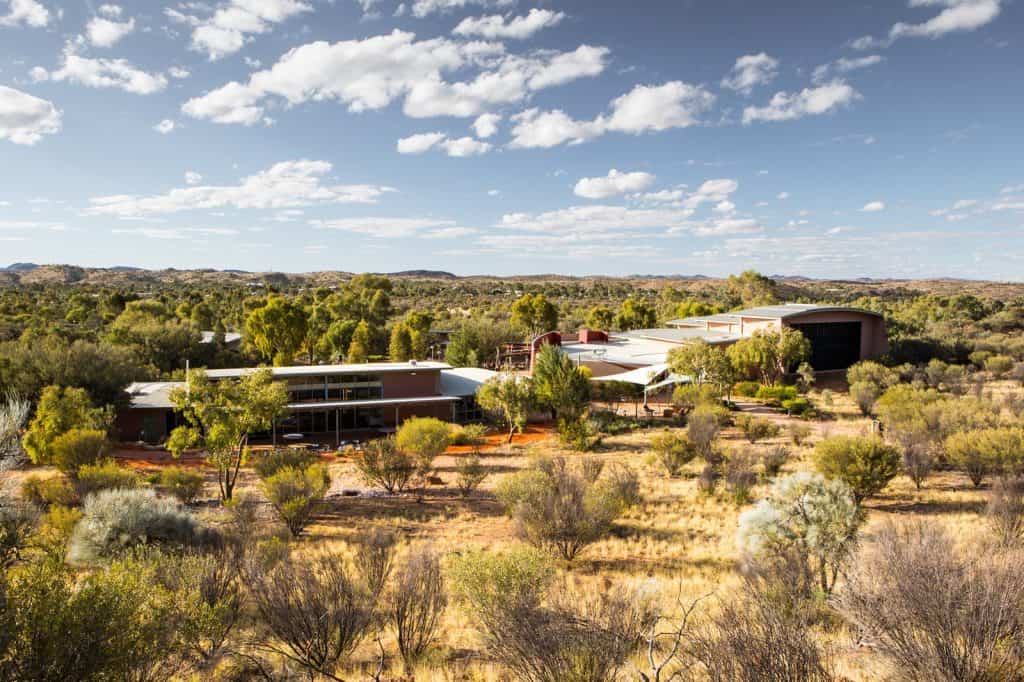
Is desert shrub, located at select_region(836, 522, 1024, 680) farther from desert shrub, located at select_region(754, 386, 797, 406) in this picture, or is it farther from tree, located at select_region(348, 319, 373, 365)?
tree, located at select_region(348, 319, 373, 365)

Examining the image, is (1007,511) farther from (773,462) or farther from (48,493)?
(48,493)

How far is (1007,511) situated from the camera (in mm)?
13367

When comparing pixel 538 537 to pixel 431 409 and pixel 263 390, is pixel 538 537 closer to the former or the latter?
pixel 263 390

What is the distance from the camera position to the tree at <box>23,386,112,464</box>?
2152 cm

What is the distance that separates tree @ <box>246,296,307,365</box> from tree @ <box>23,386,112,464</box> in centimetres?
1709

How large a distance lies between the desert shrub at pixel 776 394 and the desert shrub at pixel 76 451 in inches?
1372

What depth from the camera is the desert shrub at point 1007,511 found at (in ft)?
42.0

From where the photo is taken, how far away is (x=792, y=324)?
1794 inches

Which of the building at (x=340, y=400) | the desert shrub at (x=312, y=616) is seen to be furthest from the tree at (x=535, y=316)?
the desert shrub at (x=312, y=616)

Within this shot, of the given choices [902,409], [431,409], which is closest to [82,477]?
[431,409]

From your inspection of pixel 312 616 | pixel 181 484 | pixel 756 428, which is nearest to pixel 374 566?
pixel 312 616

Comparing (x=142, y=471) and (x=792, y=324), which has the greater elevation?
(x=792, y=324)

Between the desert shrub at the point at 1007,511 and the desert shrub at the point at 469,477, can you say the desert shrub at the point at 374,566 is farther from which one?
the desert shrub at the point at 1007,511

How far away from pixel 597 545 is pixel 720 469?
9.08m
